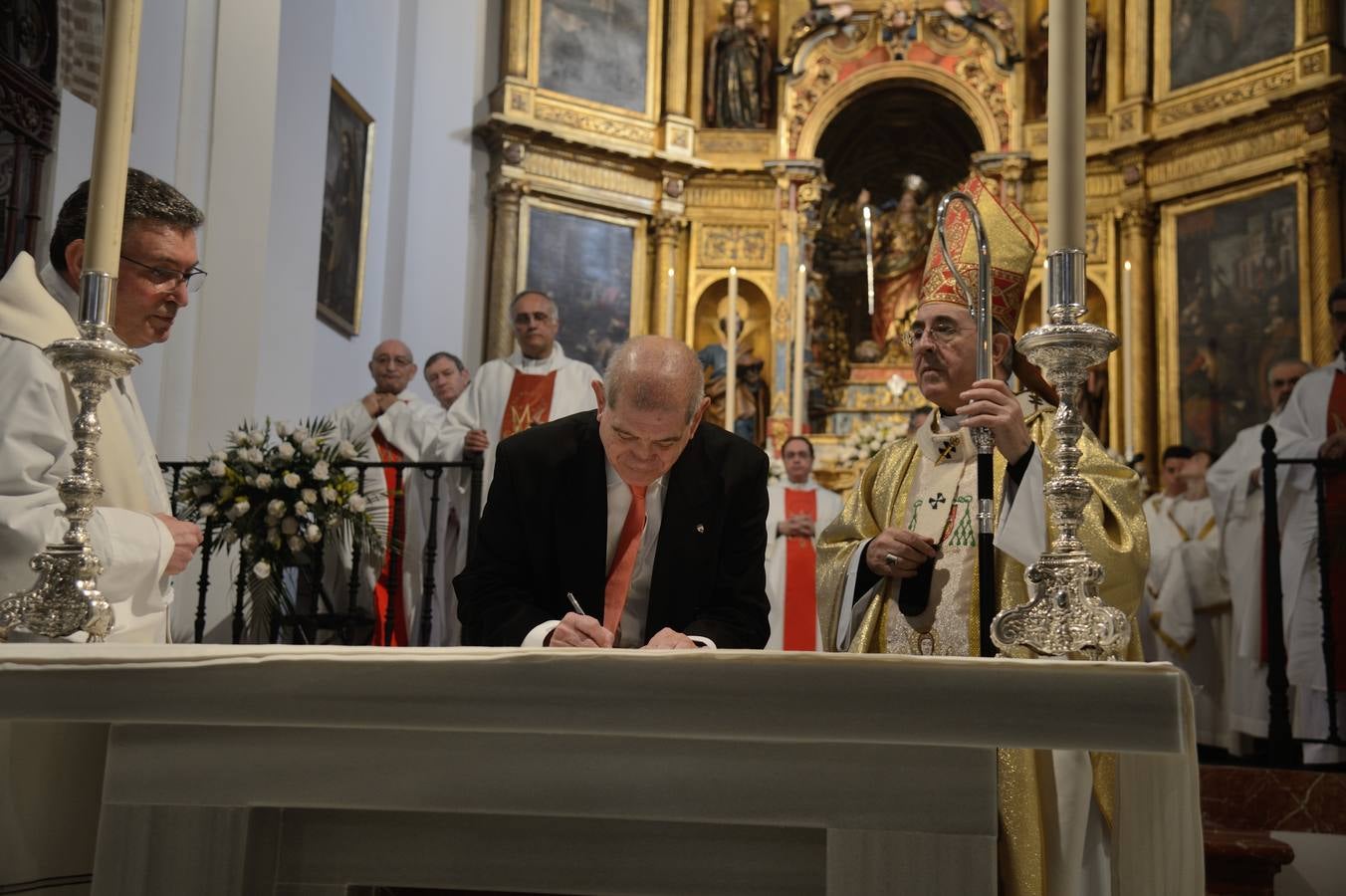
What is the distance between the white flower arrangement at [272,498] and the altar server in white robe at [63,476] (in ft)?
8.61

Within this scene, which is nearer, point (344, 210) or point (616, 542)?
point (616, 542)

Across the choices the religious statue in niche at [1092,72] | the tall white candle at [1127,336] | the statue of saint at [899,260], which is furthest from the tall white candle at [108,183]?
the religious statue in niche at [1092,72]

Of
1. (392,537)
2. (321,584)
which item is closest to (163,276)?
(321,584)

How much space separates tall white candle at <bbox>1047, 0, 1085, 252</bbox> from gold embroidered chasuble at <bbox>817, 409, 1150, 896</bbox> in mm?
750

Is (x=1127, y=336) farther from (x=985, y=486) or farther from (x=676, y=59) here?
(x=985, y=486)

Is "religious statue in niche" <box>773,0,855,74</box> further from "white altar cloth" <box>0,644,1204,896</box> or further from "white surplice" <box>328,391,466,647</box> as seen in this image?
"white altar cloth" <box>0,644,1204,896</box>

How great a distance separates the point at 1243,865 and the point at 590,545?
2487 millimetres

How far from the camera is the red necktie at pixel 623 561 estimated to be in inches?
111

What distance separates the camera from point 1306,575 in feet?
20.1

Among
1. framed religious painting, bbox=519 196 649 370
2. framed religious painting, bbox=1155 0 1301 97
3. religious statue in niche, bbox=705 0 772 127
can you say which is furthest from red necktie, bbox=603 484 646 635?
religious statue in niche, bbox=705 0 772 127

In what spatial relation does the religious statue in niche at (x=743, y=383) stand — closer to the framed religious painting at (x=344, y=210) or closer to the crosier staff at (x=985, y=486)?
the framed religious painting at (x=344, y=210)

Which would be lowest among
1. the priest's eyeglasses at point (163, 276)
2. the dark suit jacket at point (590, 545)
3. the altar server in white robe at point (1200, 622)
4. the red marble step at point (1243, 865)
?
the red marble step at point (1243, 865)

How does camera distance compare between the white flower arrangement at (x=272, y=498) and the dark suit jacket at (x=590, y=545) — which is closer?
the dark suit jacket at (x=590, y=545)

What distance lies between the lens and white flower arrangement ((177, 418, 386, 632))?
18.2ft
